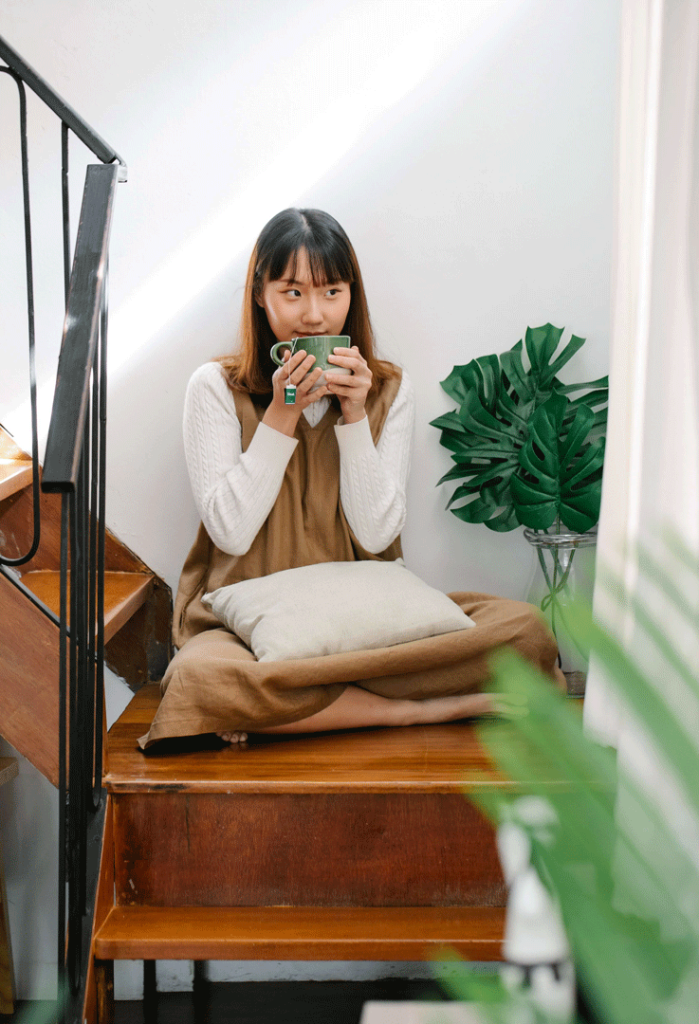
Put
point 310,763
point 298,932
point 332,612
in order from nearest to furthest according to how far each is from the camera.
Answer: point 298,932 → point 310,763 → point 332,612

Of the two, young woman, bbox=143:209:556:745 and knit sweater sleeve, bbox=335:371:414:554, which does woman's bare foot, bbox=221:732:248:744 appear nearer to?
young woman, bbox=143:209:556:745

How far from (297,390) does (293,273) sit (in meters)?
0.25

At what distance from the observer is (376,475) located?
69.1 inches

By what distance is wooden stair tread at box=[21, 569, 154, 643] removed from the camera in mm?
1581

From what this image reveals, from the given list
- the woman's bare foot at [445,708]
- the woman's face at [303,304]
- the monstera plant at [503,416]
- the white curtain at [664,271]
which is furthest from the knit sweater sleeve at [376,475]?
the white curtain at [664,271]

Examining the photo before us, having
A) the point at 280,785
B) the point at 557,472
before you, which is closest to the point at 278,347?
the point at 557,472

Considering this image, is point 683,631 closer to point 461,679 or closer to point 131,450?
point 461,679

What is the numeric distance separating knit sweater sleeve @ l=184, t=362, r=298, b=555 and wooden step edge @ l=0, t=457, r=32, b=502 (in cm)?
35

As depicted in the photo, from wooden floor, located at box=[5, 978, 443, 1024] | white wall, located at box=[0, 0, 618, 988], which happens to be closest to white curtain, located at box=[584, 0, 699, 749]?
white wall, located at box=[0, 0, 618, 988]

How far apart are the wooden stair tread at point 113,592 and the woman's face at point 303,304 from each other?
2.11 ft

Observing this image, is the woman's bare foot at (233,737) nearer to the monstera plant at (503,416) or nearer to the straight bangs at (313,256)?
the monstera plant at (503,416)

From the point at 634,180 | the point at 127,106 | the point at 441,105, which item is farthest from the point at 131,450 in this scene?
the point at 634,180

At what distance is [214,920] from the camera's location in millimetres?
1230

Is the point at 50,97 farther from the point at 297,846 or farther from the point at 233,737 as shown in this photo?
the point at 297,846
